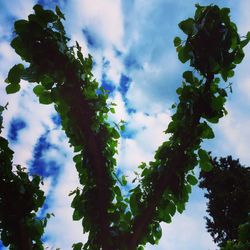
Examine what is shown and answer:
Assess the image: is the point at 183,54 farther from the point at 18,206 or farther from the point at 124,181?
the point at 18,206

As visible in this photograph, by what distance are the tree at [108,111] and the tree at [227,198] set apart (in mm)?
17348

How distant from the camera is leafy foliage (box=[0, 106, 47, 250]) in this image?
3.01 m

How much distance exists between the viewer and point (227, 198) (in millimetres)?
19844

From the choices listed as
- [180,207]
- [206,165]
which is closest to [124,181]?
[180,207]

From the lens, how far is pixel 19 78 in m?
3.12

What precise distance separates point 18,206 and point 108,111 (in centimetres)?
142

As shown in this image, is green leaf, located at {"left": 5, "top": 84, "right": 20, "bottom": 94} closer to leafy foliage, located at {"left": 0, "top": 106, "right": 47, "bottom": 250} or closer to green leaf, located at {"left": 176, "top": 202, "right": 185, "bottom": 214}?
leafy foliage, located at {"left": 0, "top": 106, "right": 47, "bottom": 250}

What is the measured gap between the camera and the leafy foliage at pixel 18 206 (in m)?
3.01

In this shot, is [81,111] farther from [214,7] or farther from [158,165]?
[214,7]

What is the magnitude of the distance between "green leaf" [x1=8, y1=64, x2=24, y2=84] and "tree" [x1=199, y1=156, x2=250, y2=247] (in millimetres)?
18500

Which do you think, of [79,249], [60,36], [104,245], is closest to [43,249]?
[79,249]

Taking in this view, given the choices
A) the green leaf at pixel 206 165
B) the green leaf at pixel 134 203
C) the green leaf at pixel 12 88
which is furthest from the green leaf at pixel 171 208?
the green leaf at pixel 12 88

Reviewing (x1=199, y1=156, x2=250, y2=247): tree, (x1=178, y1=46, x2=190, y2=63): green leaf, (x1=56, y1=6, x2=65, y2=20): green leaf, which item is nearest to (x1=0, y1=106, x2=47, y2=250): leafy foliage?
(x1=56, y1=6, x2=65, y2=20): green leaf

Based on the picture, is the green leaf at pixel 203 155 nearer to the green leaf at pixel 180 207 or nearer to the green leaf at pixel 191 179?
the green leaf at pixel 191 179
